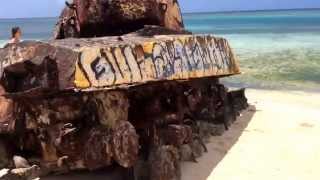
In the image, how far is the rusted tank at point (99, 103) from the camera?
6062mm

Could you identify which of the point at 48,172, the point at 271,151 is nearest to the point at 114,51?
the point at 48,172

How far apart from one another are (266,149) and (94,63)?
126 inches

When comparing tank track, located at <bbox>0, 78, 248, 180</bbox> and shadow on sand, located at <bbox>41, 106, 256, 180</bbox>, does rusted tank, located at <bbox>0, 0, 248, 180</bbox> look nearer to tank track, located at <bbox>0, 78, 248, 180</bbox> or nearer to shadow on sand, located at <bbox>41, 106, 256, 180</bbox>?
tank track, located at <bbox>0, 78, 248, 180</bbox>

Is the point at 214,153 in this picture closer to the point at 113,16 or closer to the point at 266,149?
the point at 266,149

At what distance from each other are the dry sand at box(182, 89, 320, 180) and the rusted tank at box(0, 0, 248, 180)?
40 centimetres

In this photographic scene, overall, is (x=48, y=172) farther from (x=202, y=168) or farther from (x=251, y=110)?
(x=251, y=110)

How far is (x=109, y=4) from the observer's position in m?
8.29

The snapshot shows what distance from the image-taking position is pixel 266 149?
329 inches

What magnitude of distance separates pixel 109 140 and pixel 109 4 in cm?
260

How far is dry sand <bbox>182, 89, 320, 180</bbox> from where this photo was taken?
7.29 meters

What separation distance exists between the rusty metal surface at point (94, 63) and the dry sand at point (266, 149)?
114cm

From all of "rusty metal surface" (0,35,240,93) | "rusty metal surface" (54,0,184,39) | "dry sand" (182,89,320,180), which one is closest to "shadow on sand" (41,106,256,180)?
"dry sand" (182,89,320,180)

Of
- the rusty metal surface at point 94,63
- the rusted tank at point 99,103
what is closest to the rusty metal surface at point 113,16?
the rusted tank at point 99,103

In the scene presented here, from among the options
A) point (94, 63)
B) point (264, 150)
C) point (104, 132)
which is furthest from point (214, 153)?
point (94, 63)
